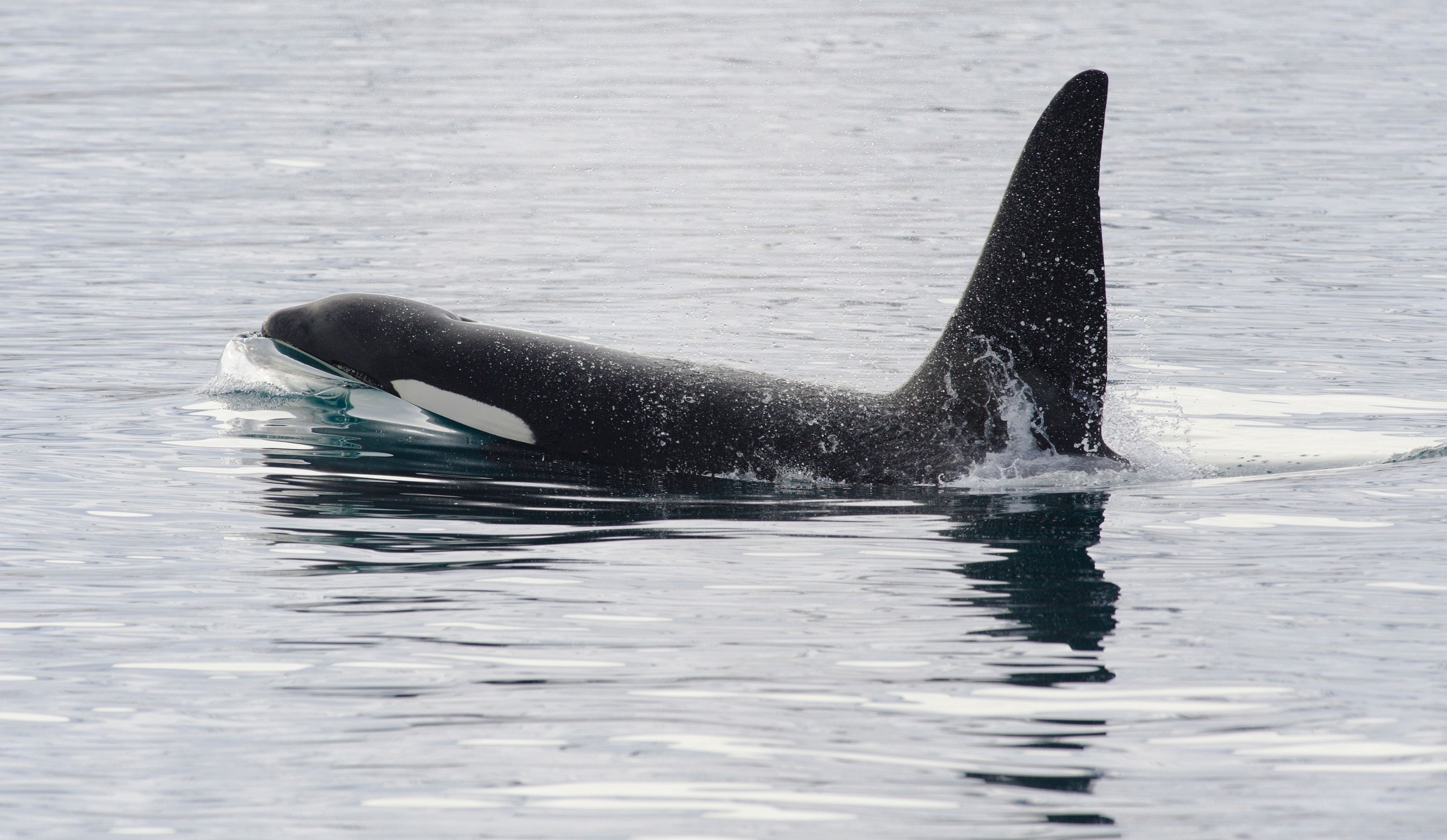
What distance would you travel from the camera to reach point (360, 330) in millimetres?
12539


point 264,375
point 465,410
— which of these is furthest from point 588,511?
point 264,375

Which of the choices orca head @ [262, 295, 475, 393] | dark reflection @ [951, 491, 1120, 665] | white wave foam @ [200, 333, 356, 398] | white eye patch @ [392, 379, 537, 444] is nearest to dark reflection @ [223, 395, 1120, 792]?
dark reflection @ [951, 491, 1120, 665]

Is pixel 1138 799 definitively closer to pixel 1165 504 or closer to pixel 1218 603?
pixel 1218 603

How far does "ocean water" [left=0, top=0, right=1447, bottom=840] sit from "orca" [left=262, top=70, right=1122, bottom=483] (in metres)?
0.25

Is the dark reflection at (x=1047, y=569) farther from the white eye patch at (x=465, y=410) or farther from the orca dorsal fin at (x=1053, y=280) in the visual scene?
the white eye patch at (x=465, y=410)

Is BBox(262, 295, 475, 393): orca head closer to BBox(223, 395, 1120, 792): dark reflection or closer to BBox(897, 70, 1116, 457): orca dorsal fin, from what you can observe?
BBox(223, 395, 1120, 792): dark reflection

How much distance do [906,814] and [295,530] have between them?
4867mm

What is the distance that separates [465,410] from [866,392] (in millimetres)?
2610

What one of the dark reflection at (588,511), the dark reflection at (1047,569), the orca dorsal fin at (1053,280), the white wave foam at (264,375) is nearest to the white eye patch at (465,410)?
the dark reflection at (588,511)

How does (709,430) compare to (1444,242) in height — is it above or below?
below

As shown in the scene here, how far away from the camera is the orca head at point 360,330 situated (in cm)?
1238

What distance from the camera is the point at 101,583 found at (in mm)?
9000

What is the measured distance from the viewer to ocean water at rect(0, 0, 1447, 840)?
649cm

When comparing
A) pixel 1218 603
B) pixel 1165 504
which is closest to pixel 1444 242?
pixel 1165 504
